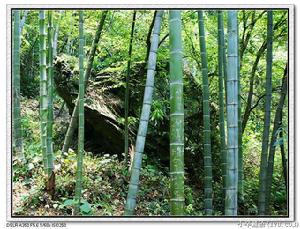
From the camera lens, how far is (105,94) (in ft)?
14.1

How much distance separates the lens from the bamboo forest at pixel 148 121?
285 centimetres

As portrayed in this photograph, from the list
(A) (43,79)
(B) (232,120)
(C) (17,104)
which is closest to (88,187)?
(C) (17,104)

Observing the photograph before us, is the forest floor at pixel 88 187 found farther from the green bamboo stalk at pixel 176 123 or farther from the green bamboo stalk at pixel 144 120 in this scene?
the green bamboo stalk at pixel 176 123

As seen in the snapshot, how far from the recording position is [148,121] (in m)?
3.21

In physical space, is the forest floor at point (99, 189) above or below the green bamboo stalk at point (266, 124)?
below

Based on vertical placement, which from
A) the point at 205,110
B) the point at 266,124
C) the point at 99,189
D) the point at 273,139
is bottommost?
the point at 99,189

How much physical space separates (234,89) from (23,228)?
1599mm

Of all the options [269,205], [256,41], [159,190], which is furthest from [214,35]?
[269,205]

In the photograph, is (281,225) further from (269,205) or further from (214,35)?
(214,35)

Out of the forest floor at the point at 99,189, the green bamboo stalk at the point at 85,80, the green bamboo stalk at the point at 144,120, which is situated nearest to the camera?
the green bamboo stalk at the point at 144,120

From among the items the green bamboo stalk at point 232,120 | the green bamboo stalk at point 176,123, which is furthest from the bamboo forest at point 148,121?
the green bamboo stalk at point 176,123

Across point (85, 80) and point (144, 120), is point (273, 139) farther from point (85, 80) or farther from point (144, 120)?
point (85, 80)

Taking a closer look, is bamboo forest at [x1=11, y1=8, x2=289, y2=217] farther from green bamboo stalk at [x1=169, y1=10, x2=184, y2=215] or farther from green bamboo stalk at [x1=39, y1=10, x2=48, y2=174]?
green bamboo stalk at [x1=169, y1=10, x2=184, y2=215]

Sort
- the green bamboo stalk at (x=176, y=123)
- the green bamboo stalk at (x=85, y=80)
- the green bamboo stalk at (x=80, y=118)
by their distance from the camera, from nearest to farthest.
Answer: the green bamboo stalk at (x=176, y=123) < the green bamboo stalk at (x=80, y=118) < the green bamboo stalk at (x=85, y=80)
